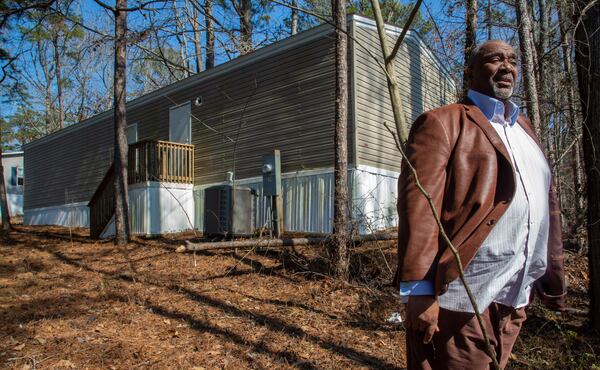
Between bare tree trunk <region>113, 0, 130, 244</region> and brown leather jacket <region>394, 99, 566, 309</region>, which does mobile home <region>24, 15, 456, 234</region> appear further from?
brown leather jacket <region>394, 99, 566, 309</region>

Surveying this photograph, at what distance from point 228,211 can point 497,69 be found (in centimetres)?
769

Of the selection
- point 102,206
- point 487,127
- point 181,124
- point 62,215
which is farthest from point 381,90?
point 62,215

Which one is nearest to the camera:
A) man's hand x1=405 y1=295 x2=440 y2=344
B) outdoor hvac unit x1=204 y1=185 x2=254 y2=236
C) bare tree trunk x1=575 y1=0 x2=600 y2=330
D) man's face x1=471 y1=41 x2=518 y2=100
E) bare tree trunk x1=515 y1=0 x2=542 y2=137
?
man's hand x1=405 y1=295 x2=440 y2=344

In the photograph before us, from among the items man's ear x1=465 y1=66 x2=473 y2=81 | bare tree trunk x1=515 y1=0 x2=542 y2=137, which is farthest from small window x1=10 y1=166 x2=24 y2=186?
man's ear x1=465 y1=66 x2=473 y2=81

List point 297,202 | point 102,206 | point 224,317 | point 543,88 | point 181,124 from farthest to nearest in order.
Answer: point 181,124 → point 102,206 → point 543,88 → point 297,202 → point 224,317

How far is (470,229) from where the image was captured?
5.40ft

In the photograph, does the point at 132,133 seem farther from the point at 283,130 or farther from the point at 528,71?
the point at 528,71

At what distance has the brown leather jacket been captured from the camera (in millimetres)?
1607

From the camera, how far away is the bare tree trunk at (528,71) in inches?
315

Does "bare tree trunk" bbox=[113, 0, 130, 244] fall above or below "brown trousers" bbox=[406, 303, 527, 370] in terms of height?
above

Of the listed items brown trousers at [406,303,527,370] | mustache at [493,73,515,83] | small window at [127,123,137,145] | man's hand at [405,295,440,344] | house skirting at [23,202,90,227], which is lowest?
house skirting at [23,202,90,227]

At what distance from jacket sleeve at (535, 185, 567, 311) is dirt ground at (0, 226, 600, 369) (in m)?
2.32

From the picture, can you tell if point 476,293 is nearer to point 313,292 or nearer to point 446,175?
point 446,175

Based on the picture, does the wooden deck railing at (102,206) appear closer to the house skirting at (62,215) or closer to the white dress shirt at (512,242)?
the house skirting at (62,215)
